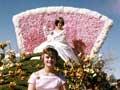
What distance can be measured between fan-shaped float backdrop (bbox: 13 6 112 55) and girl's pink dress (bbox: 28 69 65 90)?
9066 millimetres

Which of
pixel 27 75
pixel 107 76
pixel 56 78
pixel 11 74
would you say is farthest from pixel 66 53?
pixel 56 78

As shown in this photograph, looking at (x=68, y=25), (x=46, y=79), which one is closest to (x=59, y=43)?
(x=68, y=25)

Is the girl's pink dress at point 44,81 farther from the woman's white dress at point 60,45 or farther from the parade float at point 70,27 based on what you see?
the parade float at point 70,27

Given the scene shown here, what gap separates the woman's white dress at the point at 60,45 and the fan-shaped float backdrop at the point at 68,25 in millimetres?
2520

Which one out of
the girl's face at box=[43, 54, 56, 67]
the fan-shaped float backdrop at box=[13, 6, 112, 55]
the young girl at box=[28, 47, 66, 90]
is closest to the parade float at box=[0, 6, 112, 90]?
the fan-shaped float backdrop at box=[13, 6, 112, 55]

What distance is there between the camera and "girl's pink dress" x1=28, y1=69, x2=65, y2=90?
6.12m

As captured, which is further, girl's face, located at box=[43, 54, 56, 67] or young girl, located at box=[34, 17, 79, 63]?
young girl, located at box=[34, 17, 79, 63]

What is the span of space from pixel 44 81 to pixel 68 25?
9.87 meters

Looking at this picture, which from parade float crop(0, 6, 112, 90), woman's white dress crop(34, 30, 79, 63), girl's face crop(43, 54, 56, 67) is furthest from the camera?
parade float crop(0, 6, 112, 90)

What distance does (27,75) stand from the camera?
8.78 metres

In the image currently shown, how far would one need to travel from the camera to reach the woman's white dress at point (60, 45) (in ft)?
37.1

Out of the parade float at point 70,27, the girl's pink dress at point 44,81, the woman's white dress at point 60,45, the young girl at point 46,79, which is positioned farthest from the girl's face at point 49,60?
the parade float at point 70,27

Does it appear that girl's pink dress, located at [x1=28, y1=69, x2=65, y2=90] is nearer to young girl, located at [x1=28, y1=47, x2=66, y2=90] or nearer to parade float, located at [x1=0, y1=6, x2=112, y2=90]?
young girl, located at [x1=28, y1=47, x2=66, y2=90]

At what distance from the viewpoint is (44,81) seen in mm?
6133
